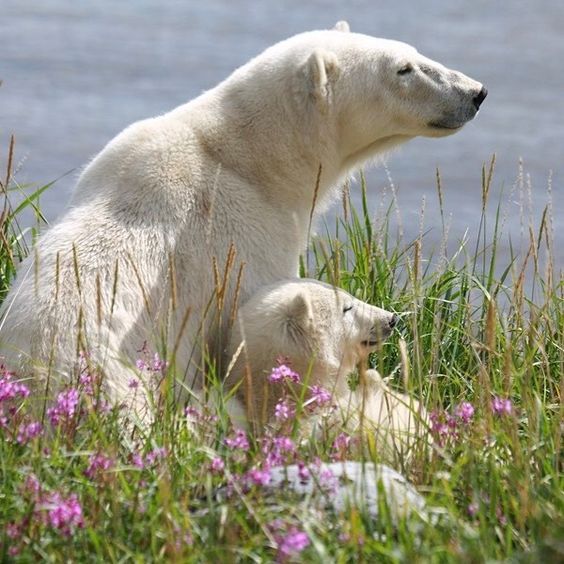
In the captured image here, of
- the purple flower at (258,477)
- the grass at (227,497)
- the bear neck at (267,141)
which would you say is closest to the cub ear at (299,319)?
the bear neck at (267,141)

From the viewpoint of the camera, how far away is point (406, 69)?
6.73m

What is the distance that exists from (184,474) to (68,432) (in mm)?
456

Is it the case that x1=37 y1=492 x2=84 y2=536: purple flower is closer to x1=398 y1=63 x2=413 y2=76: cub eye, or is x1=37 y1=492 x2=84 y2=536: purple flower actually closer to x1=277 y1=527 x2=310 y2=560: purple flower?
x1=277 y1=527 x2=310 y2=560: purple flower

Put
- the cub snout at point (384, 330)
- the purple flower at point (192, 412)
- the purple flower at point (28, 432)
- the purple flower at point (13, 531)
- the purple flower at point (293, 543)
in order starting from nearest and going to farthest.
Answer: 1. the purple flower at point (293, 543)
2. the purple flower at point (13, 531)
3. the purple flower at point (28, 432)
4. the purple flower at point (192, 412)
5. the cub snout at point (384, 330)

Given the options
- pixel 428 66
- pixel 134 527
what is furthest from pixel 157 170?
pixel 134 527

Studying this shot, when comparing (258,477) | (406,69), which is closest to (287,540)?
(258,477)

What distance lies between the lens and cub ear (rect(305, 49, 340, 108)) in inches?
253

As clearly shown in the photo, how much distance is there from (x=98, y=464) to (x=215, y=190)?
176cm

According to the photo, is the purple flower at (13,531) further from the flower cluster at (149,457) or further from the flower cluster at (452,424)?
the flower cluster at (452,424)

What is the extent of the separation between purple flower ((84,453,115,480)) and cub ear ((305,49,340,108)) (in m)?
2.69

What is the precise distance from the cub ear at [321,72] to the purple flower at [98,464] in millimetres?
2692

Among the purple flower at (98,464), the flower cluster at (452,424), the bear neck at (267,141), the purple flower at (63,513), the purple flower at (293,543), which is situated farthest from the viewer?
the bear neck at (267,141)

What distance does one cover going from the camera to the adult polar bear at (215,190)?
223 inches

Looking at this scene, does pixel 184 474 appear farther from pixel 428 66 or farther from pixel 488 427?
pixel 428 66
